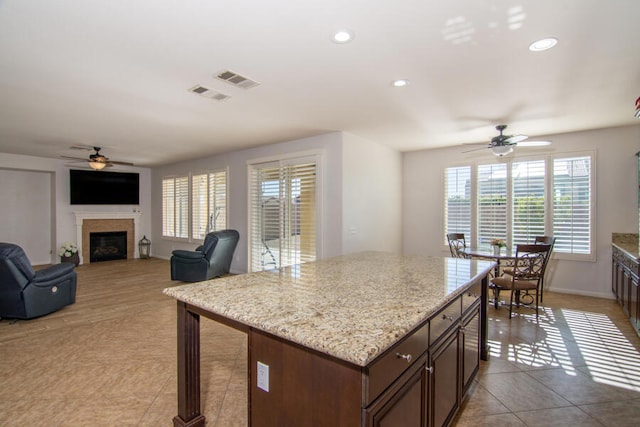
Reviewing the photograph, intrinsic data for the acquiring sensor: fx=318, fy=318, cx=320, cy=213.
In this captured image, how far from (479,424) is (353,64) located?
284 centimetres

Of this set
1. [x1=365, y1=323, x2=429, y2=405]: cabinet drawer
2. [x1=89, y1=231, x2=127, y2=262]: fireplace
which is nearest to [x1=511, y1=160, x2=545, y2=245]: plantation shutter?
[x1=365, y1=323, x2=429, y2=405]: cabinet drawer

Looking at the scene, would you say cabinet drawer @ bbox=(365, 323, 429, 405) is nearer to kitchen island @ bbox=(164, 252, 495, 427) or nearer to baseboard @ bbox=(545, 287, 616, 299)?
kitchen island @ bbox=(164, 252, 495, 427)

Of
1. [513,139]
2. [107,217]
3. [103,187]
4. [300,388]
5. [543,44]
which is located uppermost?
[543,44]

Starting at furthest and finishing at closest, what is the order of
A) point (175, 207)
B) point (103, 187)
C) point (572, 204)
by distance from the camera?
1. point (103, 187)
2. point (175, 207)
3. point (572, 204)

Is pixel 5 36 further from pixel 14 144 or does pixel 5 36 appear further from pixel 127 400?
pixel 14 144

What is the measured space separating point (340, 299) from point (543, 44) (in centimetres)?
244

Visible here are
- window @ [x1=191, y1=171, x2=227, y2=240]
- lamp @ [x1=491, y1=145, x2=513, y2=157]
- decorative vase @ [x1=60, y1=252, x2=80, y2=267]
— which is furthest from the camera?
decorative vase @ [x1=60, y1=252, x2=80, y2=267]

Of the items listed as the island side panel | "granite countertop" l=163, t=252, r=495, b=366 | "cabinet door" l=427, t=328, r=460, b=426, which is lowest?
"cabinet door" l=427, t=328, r=460, b=426

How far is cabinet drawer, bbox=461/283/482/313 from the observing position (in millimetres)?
2094

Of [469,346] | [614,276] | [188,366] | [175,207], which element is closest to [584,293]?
[614,276]

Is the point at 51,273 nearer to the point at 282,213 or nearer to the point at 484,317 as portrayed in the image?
the point at 282,213

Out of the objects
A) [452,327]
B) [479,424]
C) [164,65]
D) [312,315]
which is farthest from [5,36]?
[479,424]

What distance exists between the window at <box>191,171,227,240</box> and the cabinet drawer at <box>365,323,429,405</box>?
6.14 meters

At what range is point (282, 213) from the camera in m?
Answer: 5.75
